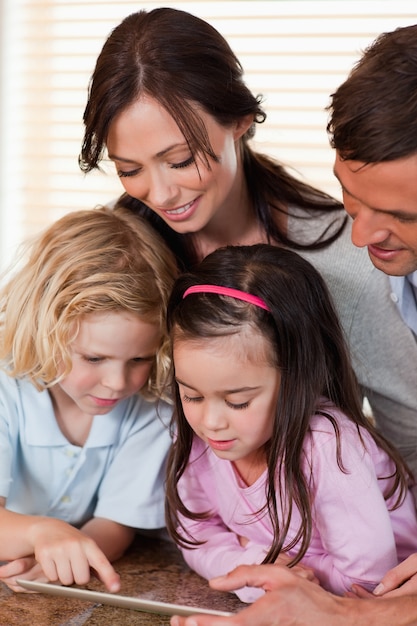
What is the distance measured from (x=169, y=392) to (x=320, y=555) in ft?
1.21

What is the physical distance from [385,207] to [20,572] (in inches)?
29.9

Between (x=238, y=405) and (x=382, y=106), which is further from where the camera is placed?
(x=238, y=405)

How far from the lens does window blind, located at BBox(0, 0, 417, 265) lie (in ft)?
8.17

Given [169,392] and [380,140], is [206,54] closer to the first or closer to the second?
[380,140]

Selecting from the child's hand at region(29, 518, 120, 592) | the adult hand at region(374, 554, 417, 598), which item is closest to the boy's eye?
the child's hand at region(29, 518, 120, 592)

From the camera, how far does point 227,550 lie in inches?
59.1

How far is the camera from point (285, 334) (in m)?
1.37

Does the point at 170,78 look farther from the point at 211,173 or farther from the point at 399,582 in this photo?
the point at 399,582

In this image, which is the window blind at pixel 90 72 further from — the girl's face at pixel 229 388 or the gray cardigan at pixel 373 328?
the girl's face at pixel 229 388

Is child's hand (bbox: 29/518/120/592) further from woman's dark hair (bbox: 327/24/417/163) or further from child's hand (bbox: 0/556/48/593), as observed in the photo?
woman's dark hair (bbox: 327/24/417/163)

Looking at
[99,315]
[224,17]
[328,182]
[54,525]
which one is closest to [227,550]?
[54,525]

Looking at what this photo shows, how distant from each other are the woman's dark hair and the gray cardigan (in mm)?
426

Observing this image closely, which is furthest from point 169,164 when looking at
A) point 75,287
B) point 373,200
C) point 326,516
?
point 326,516

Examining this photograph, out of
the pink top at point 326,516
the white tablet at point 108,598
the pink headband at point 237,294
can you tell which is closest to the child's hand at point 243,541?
the pink top at point 326,516
